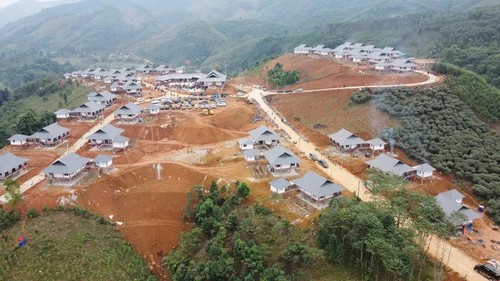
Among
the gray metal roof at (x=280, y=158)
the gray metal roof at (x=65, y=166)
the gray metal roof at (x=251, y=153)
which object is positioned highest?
the gray metal roof at (x=65, y=166)

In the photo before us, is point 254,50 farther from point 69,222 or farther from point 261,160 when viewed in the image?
point 69,222

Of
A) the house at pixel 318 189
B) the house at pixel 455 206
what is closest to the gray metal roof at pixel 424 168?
the house at pixel 455 206

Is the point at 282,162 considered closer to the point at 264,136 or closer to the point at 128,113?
the point at 264,136

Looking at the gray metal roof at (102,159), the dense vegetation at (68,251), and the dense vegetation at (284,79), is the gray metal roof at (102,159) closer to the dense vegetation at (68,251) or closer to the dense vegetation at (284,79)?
the dense vegetation at (68,251)

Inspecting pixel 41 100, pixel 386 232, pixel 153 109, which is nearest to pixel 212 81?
pixel 153 109

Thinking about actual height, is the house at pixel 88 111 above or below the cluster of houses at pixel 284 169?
above

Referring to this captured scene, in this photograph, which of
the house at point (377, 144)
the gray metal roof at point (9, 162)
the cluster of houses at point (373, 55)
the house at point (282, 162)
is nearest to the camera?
the gray metal roof at point (9, 162)

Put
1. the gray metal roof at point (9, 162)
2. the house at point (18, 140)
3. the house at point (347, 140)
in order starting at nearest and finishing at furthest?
the gray metal roof at point (9, 162)
the house at point (347, 140)
the house at point (18, 140)

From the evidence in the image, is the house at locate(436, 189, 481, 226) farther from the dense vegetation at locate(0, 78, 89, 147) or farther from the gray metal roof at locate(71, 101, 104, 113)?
the dense vegetation at locate(0, 78, 89, 147)
